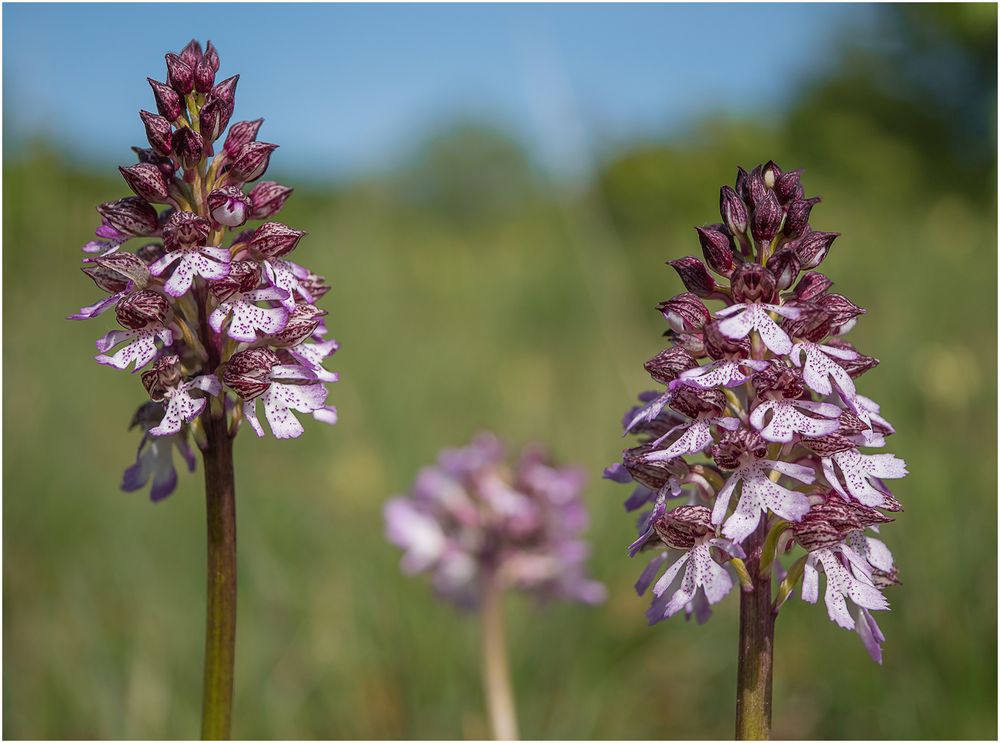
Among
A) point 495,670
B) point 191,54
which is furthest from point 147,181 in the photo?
point 495,670

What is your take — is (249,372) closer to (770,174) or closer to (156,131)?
(156,131)

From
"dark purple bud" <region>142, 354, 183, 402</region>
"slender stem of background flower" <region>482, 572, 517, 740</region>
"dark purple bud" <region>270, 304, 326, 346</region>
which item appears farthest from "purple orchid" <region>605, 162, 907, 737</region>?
A: "slender stem of background flower" <region>482, 572, 517, 740</region>

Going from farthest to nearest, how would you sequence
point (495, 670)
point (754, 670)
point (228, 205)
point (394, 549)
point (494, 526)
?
point (394, 549) < point (494, 526) < point (495, 670) < point (228, 205) < point (754, 670)

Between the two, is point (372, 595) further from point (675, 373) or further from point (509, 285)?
point (509, 285)

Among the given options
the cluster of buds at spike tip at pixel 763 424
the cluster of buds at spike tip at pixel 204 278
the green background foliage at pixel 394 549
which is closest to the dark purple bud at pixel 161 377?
the cluster of buds at spike tip at pixel 204 278

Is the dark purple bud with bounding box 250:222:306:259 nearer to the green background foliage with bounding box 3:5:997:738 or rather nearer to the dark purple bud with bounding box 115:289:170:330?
the dark purple bud with bounding box 115:289:170:330

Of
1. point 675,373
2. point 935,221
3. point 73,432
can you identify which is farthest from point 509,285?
point 675,373

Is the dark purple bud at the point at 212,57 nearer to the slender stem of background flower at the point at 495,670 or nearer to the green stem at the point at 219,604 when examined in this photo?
the green stem at the point at 219,604
